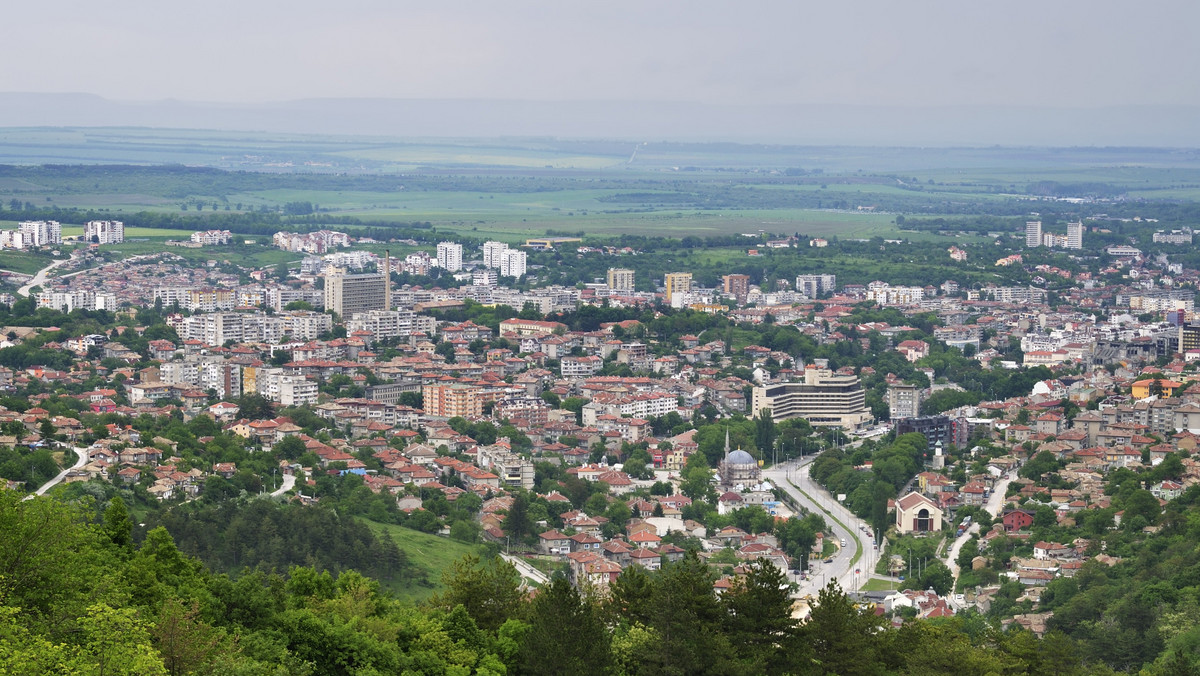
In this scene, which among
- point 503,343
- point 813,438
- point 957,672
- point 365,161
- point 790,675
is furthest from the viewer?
point 365,161

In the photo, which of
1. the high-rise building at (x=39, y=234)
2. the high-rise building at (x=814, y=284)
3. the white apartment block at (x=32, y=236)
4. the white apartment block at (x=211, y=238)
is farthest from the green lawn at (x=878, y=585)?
the white apartment block at (x=211, y=238)

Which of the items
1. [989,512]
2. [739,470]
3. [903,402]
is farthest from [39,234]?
[989,512]

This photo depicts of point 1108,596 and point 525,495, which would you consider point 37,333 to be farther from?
point 1108,596

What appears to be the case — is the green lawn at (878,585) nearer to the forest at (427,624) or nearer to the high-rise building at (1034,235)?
the forest at (427,624)

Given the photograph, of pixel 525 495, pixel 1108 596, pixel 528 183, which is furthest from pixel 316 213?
pixel 1108 596

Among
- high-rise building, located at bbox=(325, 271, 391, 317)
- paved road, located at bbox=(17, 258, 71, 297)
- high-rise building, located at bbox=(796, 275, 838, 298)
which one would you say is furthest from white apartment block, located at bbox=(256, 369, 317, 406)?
high-rise building, located at bbox=(796, 275, 838, 298)

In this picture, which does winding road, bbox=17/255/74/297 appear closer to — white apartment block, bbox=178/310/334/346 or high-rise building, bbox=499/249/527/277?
white apartment block, bbox=178/310/334/346
